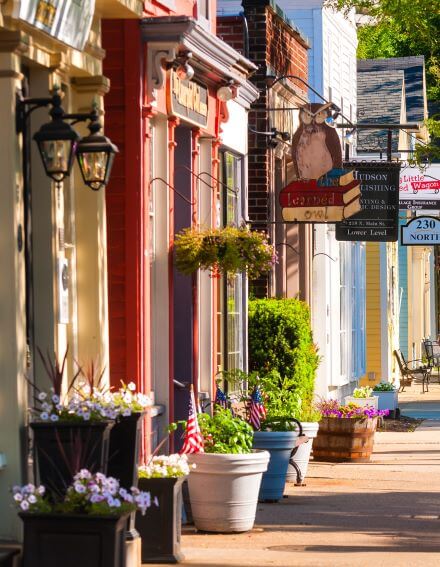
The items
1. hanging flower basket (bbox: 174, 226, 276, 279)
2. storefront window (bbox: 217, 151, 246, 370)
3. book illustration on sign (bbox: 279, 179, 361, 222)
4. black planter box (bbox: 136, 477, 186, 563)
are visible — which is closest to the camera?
black planter box (bbox: 136, 477, 186, 563)

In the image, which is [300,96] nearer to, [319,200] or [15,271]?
[319,200]

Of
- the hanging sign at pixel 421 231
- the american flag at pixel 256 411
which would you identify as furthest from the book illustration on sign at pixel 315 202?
the hanging sign at pixel 421 231

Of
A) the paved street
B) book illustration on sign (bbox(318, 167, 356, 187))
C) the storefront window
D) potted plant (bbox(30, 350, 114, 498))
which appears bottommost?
the paved street

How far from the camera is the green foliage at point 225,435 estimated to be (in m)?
11.7

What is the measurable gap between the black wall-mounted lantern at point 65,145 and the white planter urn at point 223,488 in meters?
2.77

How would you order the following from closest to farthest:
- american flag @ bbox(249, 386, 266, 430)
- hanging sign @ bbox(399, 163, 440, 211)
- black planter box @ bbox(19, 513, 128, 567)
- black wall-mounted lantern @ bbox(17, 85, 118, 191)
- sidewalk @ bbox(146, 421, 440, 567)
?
1. black planter box @ bbox(19, 513, 128, 567)
2. black wall-mounted lantern @ bbox(17, 85, 118, 191)
3. sidewalk @ bbox(146, 421, 440, 567)
4. american flag @ bbox(249, 386, 266, 430)
5. hanging sign @ bbox(399, 163, 440, 211)

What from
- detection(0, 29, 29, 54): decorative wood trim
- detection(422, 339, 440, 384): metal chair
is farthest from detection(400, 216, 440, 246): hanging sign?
detection(0, 29, 29, 54): decorative wood trim

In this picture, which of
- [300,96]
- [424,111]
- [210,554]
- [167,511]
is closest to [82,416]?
[167,511]

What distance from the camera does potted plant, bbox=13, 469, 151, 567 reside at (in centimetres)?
A: 811

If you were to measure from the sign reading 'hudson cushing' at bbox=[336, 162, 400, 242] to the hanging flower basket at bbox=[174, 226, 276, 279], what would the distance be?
27.1 feet

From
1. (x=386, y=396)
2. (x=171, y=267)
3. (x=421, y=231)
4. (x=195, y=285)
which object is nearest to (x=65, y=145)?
(x=171, y=267)

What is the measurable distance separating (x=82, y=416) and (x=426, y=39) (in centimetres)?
1270

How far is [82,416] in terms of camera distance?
8.71 m

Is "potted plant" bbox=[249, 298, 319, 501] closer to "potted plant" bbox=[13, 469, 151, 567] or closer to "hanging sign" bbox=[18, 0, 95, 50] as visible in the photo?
"hanging sign" bbox=[18, 0, 95, 50]
